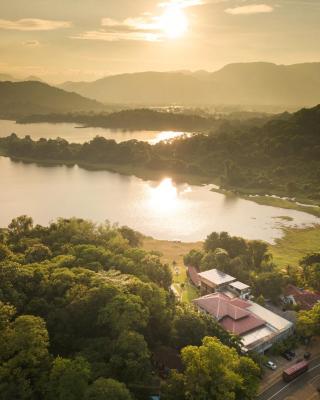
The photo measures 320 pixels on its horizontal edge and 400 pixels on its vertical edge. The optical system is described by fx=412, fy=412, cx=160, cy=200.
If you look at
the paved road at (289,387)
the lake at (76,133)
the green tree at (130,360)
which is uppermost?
the lake at (76,133)

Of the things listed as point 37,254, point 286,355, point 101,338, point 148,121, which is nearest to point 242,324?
point 286,355

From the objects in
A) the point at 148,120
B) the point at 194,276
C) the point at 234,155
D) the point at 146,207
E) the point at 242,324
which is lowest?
the point at 194,276

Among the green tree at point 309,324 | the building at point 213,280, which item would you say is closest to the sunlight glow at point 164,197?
the building at point 213,280

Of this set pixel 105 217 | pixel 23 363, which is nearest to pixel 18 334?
pixel 23 363

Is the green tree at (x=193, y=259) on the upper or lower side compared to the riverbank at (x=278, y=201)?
lower

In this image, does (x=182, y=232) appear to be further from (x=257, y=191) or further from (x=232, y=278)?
(x=257, y=191)

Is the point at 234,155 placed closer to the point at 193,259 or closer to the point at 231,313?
the point at 193,259

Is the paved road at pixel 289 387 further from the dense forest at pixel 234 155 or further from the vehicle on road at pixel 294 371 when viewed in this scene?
the dense forest at pixel 234 155
